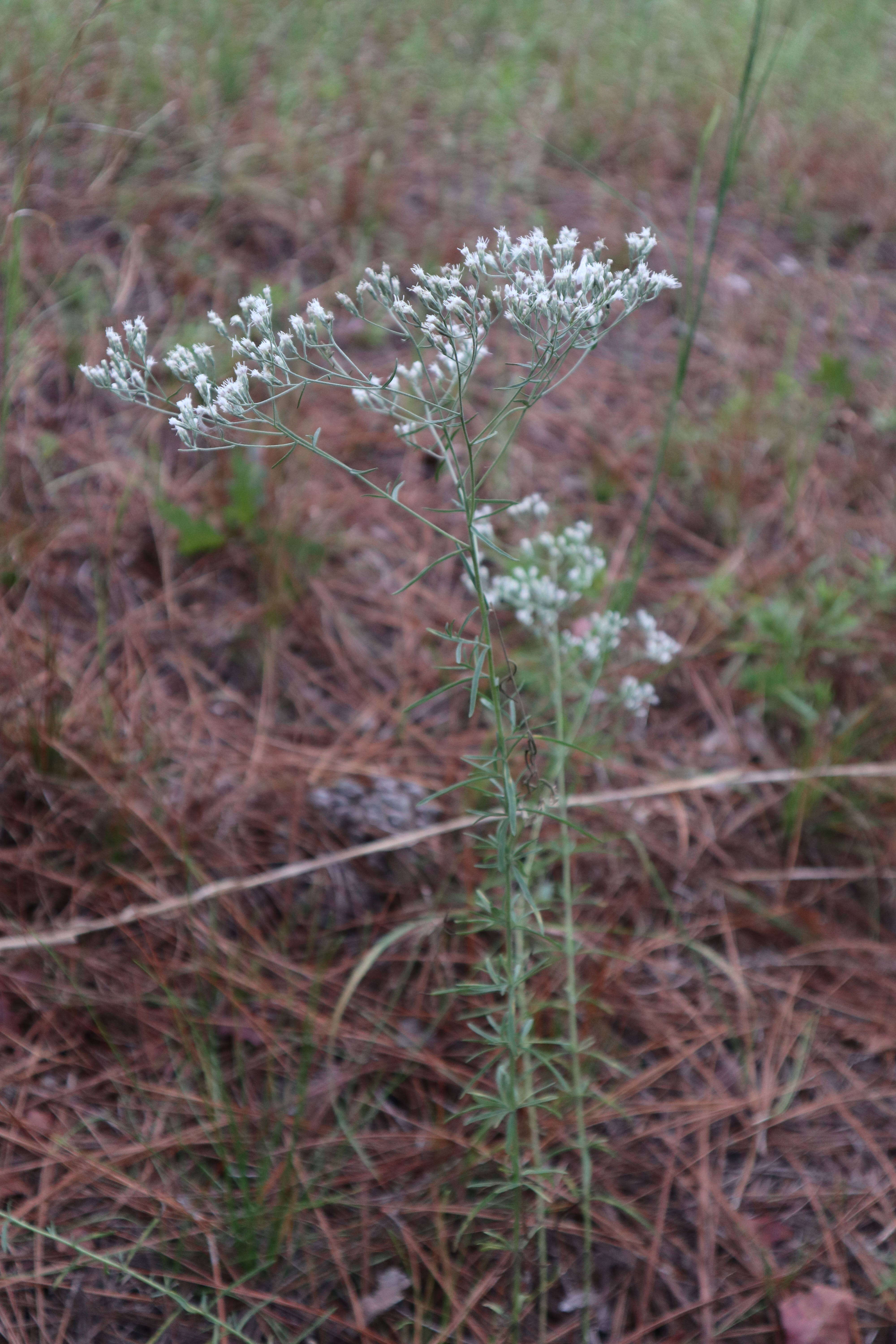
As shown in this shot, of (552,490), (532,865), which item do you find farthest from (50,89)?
(532,865)

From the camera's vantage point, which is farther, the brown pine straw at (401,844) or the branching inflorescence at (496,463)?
the brown pine straw at (401,844)

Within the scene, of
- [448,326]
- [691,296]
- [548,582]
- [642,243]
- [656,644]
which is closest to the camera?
[448,326]

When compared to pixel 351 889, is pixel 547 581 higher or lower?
higher

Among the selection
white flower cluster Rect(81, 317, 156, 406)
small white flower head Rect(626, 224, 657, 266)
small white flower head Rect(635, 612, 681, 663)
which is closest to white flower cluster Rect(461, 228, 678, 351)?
small white flower head Rect(626, 224, 657, 266)

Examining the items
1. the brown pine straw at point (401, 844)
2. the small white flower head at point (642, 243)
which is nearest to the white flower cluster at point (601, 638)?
the brown pine straw at point (401, 844)

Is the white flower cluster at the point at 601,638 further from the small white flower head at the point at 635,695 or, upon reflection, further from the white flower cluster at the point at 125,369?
the white flower cluster at the point at 125,369

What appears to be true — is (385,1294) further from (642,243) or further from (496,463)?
(642,243)

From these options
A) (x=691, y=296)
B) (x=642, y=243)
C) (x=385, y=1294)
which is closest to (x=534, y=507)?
(x=642, y=243)
